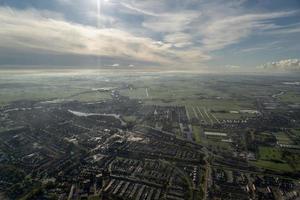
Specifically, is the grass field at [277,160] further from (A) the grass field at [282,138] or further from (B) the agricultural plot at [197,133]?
(B) the agricultural plot at [197,133]

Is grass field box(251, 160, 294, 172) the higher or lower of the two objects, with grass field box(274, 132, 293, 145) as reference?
lower

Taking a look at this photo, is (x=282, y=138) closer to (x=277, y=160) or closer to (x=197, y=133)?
(x=277, y=160)

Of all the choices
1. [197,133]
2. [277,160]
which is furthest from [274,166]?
[197,133]

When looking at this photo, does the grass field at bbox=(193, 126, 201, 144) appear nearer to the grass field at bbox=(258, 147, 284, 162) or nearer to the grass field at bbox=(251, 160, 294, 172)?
the grass field at bbox=(258, 147, 284, 162)

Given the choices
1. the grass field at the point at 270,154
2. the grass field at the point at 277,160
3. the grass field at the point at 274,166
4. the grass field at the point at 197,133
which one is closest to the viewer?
the grass field at the point at 274,166

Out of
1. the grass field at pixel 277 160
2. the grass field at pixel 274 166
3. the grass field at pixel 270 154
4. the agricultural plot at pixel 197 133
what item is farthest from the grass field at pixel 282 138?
the agricultural plot at pixel 197 133

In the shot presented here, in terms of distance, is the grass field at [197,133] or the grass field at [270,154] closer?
the grass field at [270,154]

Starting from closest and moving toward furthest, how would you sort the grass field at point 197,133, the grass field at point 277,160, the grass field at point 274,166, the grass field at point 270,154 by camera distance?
the grass field at point 274,166
the grass field at point 277,160
the grass field at point 270,154
the grass field at point 197,133

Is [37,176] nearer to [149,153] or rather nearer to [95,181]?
[95,181]

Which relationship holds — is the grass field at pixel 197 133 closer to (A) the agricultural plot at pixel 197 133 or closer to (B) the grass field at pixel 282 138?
(A) the agricultural plot at pixel 197 133

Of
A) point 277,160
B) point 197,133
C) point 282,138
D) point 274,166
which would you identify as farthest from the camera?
point 197,133

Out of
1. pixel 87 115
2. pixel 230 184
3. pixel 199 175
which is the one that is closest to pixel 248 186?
pixel 230 184

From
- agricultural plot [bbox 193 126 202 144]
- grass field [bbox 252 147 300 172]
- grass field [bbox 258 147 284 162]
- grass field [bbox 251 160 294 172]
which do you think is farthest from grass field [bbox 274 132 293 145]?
agricultural plot [bbox 193 126 202 144]

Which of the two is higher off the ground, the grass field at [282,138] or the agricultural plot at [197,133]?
the grass field at [282,138]
